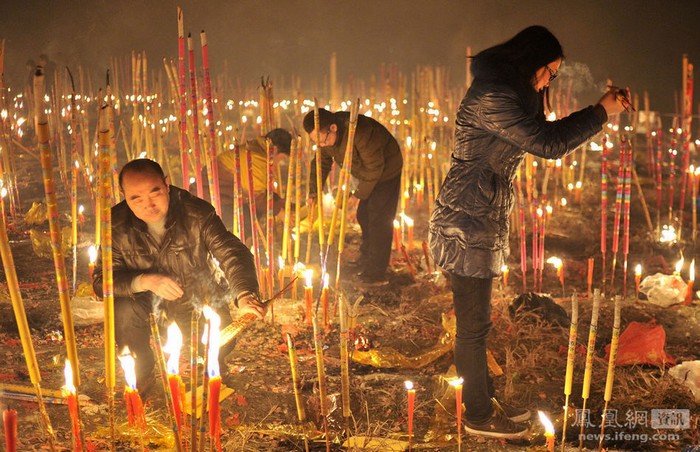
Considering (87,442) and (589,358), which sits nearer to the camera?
(589,358)

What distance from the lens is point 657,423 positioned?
2.40 metres

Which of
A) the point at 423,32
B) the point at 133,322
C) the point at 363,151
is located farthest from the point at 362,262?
the point at 423,32

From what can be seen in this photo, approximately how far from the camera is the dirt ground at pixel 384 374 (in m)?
2.32

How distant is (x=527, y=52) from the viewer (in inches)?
Answer: 80.4

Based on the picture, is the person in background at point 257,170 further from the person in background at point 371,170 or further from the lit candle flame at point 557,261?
the lit candle flame at point 557,261

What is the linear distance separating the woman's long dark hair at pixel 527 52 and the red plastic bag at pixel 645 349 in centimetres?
142

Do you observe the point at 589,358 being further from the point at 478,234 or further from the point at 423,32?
the point at 423,32

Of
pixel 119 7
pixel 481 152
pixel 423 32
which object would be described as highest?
pixel 119 7

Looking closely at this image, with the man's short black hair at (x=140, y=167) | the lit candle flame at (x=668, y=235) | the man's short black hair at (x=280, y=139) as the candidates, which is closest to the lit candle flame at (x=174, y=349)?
the man's short black hair at (x=140, y=167)

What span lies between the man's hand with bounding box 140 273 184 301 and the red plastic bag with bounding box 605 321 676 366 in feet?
6.14

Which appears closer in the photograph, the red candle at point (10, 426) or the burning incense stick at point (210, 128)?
the red candle at point (10, 426)

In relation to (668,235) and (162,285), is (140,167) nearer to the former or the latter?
(162,285)

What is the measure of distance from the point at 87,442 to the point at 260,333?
1.27 m

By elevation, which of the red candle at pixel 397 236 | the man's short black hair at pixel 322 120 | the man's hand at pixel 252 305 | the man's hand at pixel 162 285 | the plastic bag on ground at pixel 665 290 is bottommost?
the plastic bag on ground at pixel 665 290
